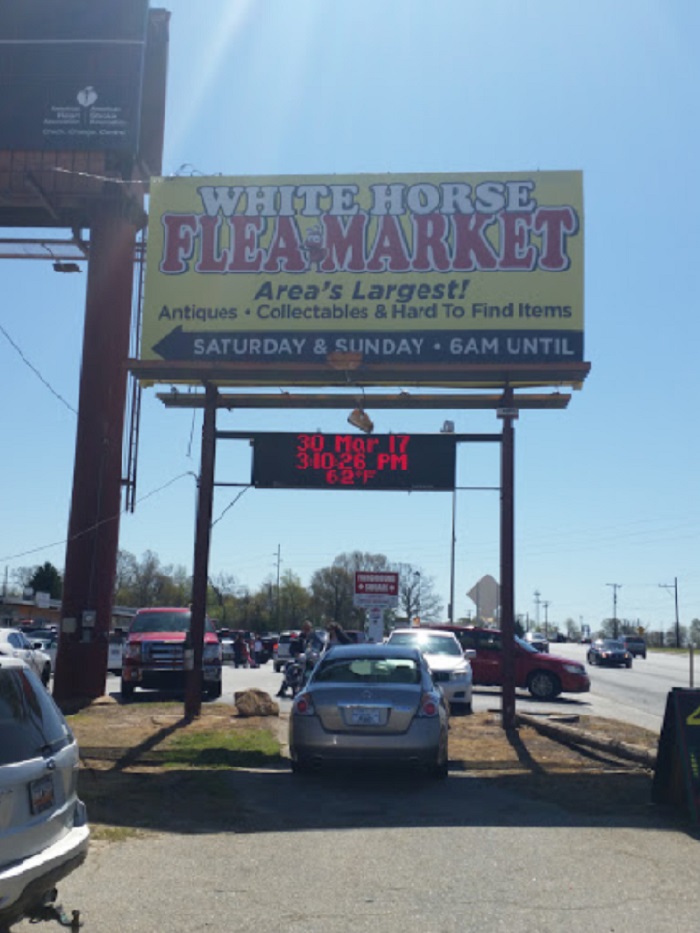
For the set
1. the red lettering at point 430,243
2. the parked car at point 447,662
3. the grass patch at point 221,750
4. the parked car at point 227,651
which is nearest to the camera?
the grass patch at point 221,750

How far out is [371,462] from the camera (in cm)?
1603

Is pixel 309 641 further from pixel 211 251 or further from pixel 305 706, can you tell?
pixel 305 706

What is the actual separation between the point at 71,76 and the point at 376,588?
1552cm

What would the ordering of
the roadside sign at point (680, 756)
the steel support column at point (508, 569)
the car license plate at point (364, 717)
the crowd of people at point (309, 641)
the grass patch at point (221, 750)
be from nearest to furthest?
the roadside sign at point (680, 756)
the car license plate at point (364, 717)
the grass patch at point (221, 750)
the steel support column at point (508, 569)
the crowd of people at point (309, 641)

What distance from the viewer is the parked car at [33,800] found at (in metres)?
4.74

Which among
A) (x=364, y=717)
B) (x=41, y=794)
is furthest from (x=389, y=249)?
(x=41, y=794)

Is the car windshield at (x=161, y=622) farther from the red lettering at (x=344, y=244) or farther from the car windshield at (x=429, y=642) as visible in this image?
the red lettering at (x=344, y=244)

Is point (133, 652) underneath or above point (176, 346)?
underneath

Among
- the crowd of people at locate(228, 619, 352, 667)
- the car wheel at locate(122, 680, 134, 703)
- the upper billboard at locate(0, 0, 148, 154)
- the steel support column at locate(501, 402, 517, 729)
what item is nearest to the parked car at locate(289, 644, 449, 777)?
the steel support column at locate(501, 402, 517, 729)

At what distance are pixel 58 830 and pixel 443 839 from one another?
3.67m

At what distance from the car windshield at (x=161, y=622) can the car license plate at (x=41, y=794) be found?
17.4 meters

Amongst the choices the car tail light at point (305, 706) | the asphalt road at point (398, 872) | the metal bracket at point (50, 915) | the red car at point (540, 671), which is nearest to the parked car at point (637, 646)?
the red car at point (540, 671)

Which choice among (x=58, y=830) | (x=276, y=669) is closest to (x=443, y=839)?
(x=58, y=830)

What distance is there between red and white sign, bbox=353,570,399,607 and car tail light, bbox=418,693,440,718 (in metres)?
18.6
